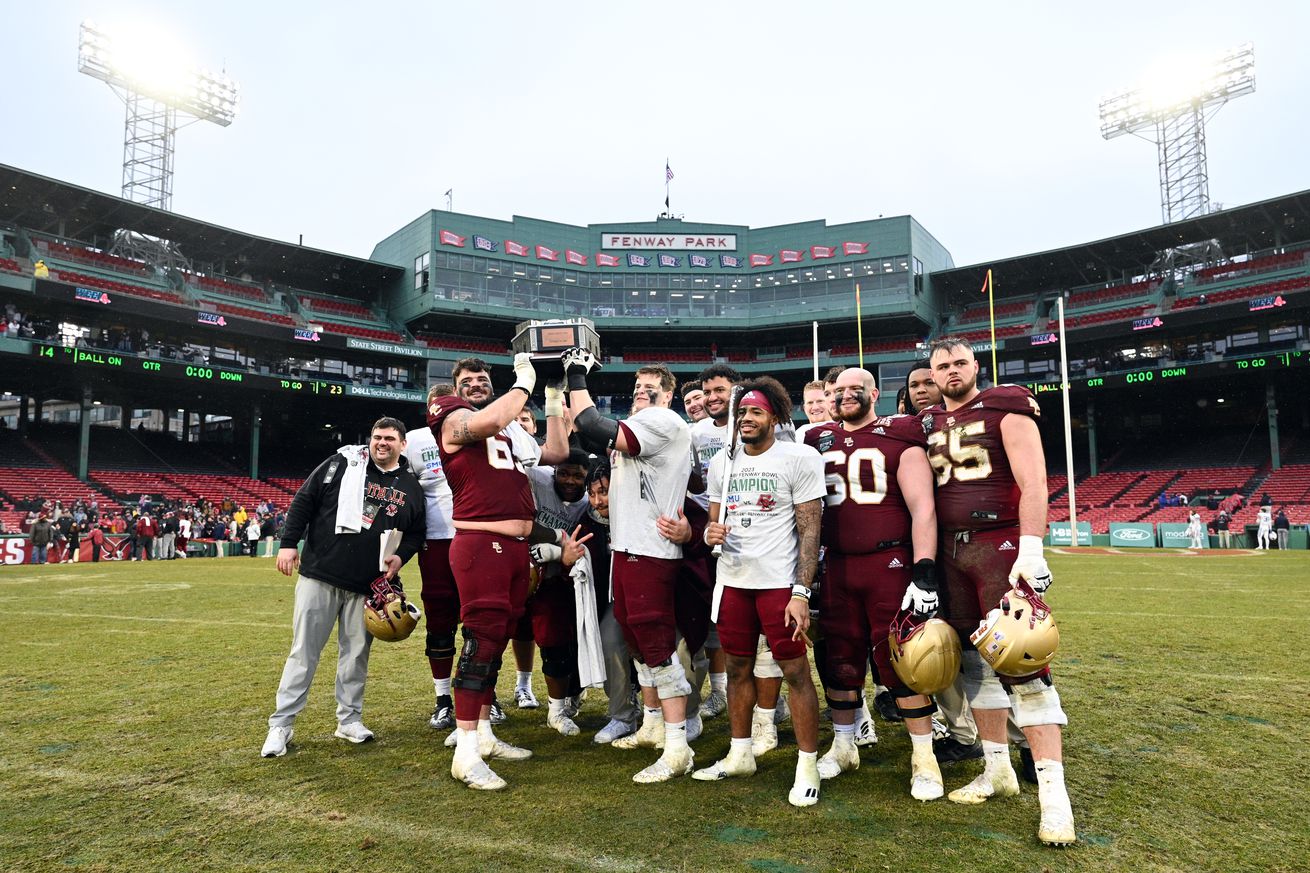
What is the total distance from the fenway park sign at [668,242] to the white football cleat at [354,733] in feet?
164

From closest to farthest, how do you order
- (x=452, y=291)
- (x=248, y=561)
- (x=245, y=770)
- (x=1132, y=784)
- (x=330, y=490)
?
(x=1132, y=784) < (x=245, y=770) < (x=330, y=490) < (x=248, y=561) < (x=452, y=291)

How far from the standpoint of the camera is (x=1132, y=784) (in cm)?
402

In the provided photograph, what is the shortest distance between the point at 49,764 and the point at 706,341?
4840 cm

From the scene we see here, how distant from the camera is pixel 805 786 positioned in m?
3.89

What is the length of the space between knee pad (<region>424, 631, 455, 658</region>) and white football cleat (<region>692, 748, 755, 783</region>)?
232cm

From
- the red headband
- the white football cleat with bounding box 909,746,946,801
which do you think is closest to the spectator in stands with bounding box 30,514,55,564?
the red headband

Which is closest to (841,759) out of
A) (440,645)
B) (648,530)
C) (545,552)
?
(648,530)

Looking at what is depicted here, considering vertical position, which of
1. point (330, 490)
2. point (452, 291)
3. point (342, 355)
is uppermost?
point (452, 291)

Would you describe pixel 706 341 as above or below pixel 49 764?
above

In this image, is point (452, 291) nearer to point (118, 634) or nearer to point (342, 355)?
point (342, 355)

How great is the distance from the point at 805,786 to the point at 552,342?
3.06 metres

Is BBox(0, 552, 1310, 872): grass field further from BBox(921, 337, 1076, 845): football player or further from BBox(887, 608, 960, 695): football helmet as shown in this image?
BBox(887, 608, 960, 695): football helmet

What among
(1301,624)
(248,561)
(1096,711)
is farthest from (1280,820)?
(248,561)

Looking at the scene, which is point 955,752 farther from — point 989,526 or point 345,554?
point 345,554
